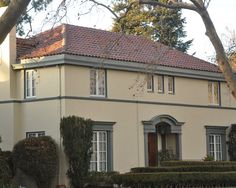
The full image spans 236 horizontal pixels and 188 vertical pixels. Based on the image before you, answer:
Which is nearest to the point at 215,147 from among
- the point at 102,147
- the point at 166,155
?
the point at 166,155

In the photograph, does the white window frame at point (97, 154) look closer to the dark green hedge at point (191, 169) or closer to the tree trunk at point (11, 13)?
the dark green hedge at point (191, 169)

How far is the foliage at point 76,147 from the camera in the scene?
30.7 meters

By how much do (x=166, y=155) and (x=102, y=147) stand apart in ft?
18.1

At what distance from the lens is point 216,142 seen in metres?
40.7

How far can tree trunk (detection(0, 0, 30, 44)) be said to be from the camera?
13.5 m

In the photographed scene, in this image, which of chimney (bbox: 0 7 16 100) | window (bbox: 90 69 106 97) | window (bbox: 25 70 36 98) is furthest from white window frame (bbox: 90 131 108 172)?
chimney (bbox: 0 7 16 100)

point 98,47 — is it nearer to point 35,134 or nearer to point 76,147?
point 35,134

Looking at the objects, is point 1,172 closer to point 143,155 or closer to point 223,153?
point 143,155

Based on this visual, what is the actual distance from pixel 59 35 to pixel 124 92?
193 inches

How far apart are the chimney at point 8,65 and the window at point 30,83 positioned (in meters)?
0.78

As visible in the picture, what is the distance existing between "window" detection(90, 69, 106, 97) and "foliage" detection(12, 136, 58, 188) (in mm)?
4258

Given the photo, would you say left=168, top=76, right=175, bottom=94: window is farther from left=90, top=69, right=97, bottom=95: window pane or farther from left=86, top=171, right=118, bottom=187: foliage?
left=86, top=171, right=118, bottom=187: foliage

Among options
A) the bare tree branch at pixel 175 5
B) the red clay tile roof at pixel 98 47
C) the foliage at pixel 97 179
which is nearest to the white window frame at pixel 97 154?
the foliage at pixel 97 179

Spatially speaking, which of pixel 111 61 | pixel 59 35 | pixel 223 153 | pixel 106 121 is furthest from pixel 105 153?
pixel 223 153
